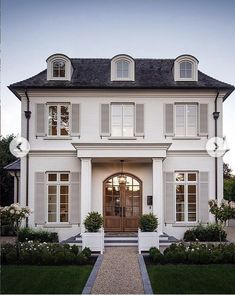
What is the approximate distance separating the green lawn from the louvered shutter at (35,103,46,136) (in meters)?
8.51

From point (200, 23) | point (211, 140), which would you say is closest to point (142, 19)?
point (200, 23)

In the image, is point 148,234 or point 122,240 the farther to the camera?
point 122,240

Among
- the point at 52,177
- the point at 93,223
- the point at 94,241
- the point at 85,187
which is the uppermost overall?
the point at 52,177

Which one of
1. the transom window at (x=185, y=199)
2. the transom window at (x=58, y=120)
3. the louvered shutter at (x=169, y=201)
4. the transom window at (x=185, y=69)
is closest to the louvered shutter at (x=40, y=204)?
the transom window at (x=58, y=120)

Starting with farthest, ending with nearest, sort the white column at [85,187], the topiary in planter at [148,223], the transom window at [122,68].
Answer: the transom window at [122,68] → the white column at [85,187] → the topiary in planter at [148,223]

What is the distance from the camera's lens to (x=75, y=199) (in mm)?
17812

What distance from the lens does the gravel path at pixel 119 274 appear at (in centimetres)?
968

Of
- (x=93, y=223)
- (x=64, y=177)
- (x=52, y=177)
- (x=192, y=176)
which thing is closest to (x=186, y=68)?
→ (x=192, y=176)

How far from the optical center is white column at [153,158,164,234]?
16719mm

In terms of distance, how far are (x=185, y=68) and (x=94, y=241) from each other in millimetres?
9405

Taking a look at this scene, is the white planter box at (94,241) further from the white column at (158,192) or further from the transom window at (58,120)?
the transom window at (58,120)

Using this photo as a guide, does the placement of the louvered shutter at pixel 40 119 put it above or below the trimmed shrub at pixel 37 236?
above

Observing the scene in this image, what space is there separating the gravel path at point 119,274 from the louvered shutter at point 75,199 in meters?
3.01

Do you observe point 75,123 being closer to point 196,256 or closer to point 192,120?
point 192,120
